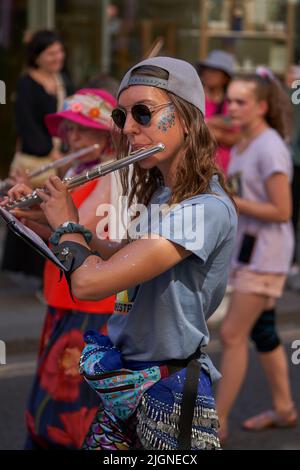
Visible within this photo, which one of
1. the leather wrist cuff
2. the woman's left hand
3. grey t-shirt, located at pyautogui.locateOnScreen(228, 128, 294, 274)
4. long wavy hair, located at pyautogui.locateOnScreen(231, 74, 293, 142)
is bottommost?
grey t-shirt, located at pyautogui.locateOnScreen(228, 128, 294, 274)

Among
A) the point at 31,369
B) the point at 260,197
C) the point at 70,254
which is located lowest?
the point at 31,369

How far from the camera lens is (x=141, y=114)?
8.78 ft

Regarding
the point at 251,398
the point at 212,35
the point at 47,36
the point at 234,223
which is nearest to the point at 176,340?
the point at 234,223

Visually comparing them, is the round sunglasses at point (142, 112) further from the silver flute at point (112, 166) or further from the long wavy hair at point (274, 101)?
the long wavy hair at point (274, 101)

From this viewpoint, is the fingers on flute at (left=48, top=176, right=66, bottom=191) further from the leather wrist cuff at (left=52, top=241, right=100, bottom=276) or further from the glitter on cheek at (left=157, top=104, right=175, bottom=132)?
the glitter on cheek at (left=157, top=104, right=175, bottom=132)

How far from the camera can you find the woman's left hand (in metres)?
2.62

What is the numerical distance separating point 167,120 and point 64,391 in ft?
5.14

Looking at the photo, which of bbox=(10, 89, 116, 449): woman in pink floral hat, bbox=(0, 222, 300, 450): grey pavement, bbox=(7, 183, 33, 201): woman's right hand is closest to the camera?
bbox=(7, 183, 33, 201): woman's right hand

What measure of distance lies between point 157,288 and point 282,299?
207 inches

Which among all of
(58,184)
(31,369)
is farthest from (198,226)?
(31,369)

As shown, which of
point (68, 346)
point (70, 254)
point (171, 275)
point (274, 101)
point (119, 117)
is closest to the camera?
point (70, 254)

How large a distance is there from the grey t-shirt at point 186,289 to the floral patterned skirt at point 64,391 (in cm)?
112

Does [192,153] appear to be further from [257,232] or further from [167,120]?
[257,232]

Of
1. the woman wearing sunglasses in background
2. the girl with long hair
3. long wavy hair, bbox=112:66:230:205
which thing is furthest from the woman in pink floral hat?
long wavy hair, bbox=112:66:230:205
